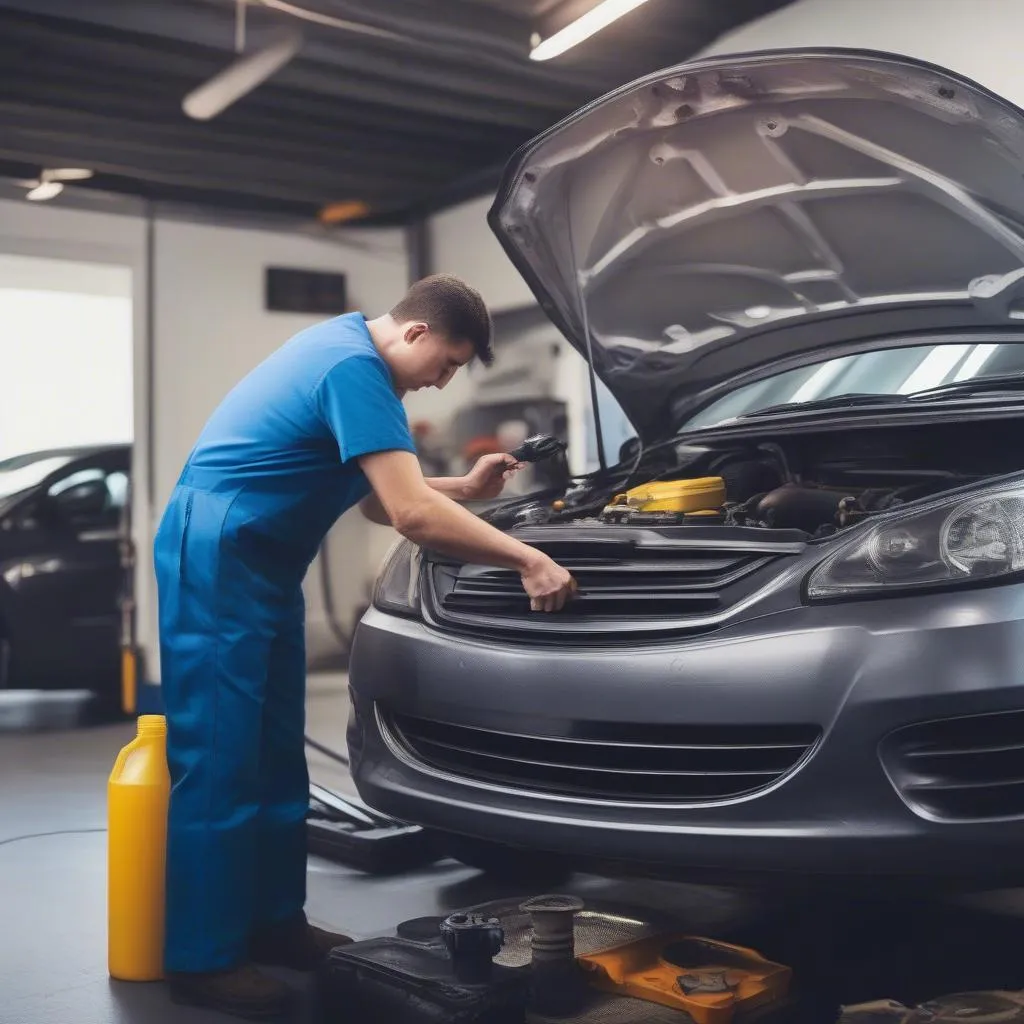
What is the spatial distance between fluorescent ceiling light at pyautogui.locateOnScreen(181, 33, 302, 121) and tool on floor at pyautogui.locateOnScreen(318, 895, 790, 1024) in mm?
3861

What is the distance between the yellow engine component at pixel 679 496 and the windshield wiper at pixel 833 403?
295 millimetres

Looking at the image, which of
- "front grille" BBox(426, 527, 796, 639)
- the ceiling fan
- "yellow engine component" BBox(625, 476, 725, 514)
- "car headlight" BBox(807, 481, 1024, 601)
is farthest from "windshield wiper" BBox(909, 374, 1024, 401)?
the ceiling fan

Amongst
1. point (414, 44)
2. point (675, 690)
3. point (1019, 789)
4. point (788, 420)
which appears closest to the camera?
point (1019, 789)

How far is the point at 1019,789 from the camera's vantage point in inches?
68.1

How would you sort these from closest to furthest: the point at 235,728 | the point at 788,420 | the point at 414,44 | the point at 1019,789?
the point at 1019,789 < the point at 235,728 < the point at 788,420 < the point at 414,44

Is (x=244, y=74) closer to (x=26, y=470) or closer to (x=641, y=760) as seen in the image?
(x=26, y=470)

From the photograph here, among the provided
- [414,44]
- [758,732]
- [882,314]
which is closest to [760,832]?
[758,732]

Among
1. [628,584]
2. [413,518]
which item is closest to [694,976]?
[628,584]

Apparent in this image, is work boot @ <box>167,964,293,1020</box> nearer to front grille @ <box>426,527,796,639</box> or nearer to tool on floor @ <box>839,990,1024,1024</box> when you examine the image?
front grille @ <box>426,527,796,639</box>

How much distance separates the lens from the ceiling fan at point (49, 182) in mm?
6637

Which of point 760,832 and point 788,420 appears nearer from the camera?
point 760,832

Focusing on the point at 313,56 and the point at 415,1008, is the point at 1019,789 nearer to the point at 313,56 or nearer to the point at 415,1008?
the point at 415,1008

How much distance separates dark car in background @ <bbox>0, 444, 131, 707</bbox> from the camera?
18.2 ft

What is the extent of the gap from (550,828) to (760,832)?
0.35 m
